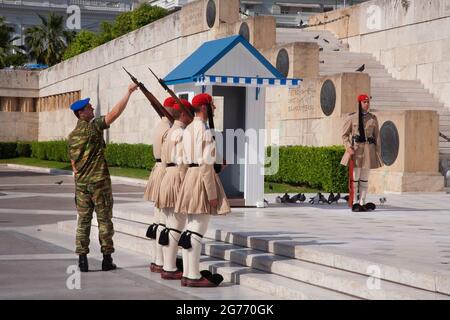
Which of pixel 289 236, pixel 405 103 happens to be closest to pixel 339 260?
pixel 289 236

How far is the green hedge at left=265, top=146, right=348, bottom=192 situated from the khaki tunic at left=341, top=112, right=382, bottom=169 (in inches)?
233

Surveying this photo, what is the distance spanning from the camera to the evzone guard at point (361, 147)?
669 inches

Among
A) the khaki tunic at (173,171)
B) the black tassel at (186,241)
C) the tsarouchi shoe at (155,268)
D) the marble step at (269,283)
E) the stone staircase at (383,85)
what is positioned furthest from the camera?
the stone staircase at (383,85)

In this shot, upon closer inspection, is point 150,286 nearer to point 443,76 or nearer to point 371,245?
point 371,245

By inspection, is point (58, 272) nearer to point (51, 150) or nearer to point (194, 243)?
point (194, 243)

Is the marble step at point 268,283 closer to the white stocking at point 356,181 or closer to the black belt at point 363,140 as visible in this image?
the white stocking at point 356,181

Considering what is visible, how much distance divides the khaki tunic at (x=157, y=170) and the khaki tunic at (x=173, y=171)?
0.29m

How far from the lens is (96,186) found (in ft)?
38.8

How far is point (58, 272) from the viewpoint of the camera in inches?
466

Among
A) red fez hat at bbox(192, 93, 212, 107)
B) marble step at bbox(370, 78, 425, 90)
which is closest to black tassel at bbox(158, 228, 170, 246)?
red fez hat at bbox(192, 93, 212, 107)

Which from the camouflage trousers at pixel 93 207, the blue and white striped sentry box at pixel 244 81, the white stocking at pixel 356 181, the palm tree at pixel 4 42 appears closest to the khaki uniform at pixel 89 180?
the camouflage trousers at pixel 93 207

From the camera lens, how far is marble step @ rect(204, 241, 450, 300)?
9.10 m

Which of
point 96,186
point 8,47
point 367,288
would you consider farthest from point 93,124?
point 8,47

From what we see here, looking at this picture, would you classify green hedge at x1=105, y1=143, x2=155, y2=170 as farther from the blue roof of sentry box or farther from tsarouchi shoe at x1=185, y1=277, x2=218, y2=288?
tsarouchi shoe at x1=185, y1=277, x2=218, y2=288
